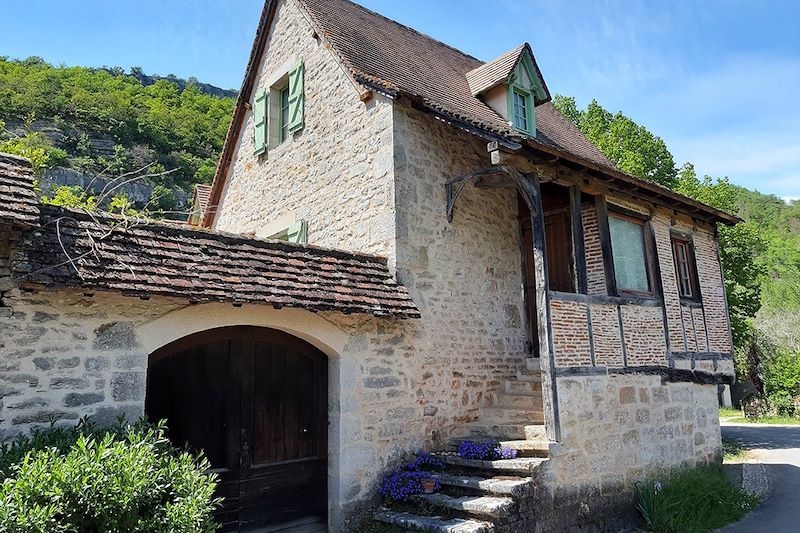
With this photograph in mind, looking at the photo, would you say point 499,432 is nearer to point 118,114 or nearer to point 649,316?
point 649,316

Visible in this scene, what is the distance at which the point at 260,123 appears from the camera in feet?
35.1

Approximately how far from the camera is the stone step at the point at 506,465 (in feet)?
20.3

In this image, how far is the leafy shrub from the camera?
655 cm

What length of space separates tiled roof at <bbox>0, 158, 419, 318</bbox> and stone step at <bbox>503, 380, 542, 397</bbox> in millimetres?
2419

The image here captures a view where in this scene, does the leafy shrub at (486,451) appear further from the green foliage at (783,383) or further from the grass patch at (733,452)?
the green foliage at (783,383)

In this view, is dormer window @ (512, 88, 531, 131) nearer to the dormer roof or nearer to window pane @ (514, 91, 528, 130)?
window pane @ (514, 91, 528, 130)

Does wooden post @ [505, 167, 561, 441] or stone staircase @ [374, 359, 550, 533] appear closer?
stone staircase @ [374, 359, 550, 533]

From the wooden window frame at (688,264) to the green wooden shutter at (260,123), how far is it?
7.79 m

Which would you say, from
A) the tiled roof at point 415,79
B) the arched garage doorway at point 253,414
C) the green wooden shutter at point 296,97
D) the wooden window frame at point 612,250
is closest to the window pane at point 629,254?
the wooden window frame at point 612,250

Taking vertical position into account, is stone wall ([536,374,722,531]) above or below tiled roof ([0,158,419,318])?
below

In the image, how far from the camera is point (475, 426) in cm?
748

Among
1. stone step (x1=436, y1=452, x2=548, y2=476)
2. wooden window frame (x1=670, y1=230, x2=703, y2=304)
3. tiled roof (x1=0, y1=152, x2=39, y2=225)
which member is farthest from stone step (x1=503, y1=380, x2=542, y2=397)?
tiled roof (x1=0, y1=152, x2=39, y2=225)

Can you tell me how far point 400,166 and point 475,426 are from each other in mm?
3665

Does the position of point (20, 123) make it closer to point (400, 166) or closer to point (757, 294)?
point (400, 166)
